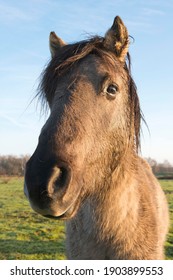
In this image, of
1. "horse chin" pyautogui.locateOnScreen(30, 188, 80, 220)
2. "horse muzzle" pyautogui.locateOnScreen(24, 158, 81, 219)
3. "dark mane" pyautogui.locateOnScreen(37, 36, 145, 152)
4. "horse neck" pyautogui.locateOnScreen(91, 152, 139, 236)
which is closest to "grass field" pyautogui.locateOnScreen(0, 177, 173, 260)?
"horse neck" pyautogui.locateOnScreen(91, 152, 139, 236)

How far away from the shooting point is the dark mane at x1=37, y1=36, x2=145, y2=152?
3612 mm

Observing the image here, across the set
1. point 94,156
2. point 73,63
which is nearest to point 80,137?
point 94,156

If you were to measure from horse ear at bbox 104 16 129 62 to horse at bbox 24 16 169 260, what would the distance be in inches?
0.4

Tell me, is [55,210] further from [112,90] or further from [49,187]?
[112,90]

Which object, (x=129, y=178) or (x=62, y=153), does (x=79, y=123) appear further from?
(x=129, y=178)

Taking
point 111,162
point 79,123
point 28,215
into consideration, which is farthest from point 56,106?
point 28,215

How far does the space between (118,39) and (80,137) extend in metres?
1.38

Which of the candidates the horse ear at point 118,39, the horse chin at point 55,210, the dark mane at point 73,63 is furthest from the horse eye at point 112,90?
the horse chin at point 55,210

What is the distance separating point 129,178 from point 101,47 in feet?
5.07

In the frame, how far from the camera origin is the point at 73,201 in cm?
296

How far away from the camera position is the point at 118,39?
12.9 feet

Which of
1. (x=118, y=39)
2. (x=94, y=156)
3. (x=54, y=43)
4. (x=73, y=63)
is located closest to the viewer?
(x=94, y=156)

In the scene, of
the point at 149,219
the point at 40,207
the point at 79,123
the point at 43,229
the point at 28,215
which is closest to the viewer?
the point at 40,207

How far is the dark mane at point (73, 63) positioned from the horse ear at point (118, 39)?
0.26 feet
